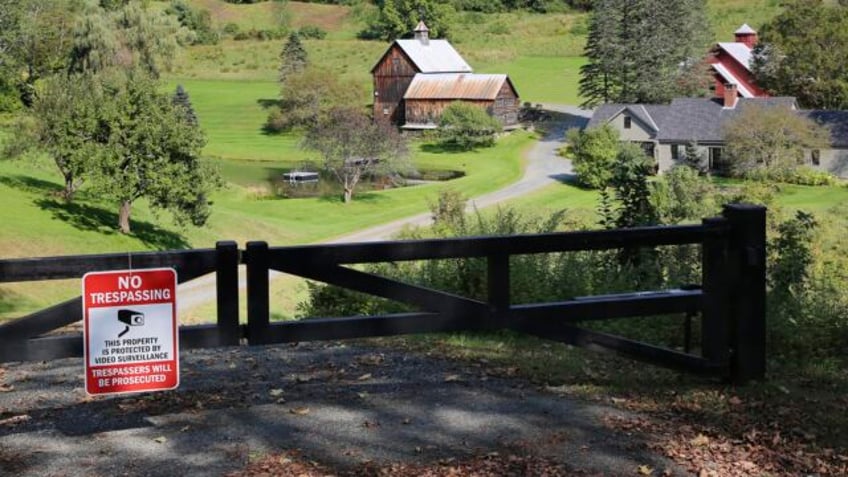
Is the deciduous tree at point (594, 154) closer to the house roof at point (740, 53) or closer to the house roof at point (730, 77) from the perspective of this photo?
the house roof at point (730, 77)

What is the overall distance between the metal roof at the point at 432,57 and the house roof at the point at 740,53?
76.4 feet

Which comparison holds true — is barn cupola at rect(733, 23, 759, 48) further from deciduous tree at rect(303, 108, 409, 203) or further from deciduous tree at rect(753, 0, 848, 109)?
deciduous tree at rect(303, 108, 409, 203)

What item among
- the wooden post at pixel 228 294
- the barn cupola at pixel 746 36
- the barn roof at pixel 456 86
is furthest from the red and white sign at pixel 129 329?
the barn cupola at pixel 746 36

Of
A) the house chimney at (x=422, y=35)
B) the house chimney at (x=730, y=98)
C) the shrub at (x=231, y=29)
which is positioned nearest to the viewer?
the house chimney at (x=730, y=98)

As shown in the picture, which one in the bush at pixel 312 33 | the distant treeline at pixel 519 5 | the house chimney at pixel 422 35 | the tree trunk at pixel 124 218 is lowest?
the tree trunk at pixel 124 218

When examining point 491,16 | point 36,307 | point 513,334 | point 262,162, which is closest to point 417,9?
point 491,16

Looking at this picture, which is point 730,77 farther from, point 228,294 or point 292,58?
point 228,294

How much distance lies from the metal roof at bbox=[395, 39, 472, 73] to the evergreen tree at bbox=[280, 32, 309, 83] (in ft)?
44.2

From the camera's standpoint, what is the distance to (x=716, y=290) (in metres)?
7.11

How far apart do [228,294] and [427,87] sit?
91.0 metres

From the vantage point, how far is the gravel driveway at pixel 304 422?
5.84 m

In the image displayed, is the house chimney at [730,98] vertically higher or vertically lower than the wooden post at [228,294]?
higher

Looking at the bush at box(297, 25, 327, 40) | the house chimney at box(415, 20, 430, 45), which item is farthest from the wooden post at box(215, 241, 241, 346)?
the bush at box(297, 25, 327, 40)

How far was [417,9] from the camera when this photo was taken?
128250mm
